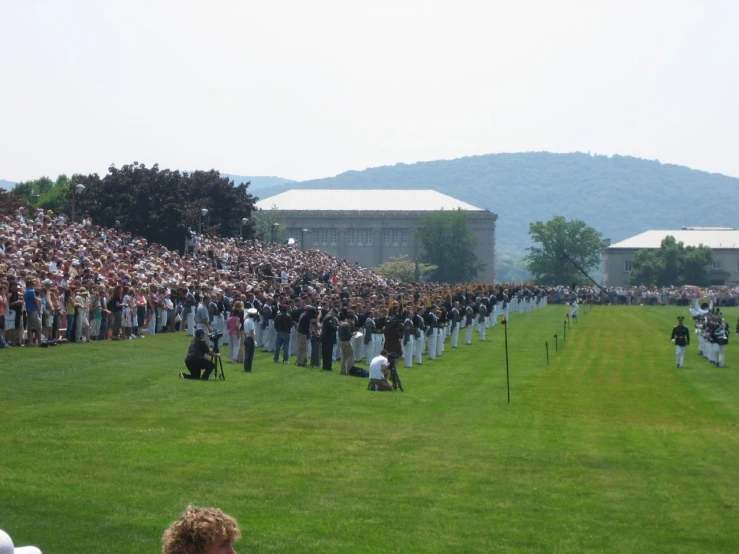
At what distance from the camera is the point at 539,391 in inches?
1277

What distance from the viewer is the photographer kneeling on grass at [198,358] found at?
94.0 feet

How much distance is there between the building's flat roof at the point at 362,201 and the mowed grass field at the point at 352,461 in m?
132

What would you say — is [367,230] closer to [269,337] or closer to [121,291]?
[269,337]

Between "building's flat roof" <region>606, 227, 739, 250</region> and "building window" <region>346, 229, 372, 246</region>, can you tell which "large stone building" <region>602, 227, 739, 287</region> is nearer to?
"building's flat roof" <region>606, 227, 739, 250</region>

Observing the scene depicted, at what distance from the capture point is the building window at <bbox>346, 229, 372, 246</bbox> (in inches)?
6344

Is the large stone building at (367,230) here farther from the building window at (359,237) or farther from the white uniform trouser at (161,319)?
the white uniform trouser at (161,319)

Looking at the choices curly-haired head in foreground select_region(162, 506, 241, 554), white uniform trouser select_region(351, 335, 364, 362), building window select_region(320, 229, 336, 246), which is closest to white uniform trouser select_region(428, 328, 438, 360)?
white uniform trouser select_region(351, 335, 364, 362)

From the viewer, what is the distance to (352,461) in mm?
18531

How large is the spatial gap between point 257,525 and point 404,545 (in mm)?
1794

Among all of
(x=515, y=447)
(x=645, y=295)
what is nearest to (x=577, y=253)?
(x=645, y=295)

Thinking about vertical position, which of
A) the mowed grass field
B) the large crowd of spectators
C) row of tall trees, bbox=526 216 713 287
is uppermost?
row of tall trees, bbox=526 216 713 287

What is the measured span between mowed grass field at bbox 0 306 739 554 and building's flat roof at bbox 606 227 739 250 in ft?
473

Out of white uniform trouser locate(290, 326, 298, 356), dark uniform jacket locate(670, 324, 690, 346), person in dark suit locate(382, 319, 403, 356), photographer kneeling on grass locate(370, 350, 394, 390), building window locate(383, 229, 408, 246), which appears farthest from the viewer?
building window locate(383, 229, 408, 246)

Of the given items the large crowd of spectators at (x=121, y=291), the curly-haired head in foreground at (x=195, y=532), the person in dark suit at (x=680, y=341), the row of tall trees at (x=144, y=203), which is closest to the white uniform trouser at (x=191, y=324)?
the large crowd of spectators at (x=121, y=291)
